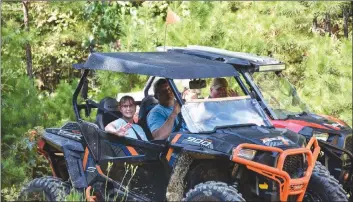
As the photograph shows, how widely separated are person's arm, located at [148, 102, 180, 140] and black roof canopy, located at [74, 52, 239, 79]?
37cm

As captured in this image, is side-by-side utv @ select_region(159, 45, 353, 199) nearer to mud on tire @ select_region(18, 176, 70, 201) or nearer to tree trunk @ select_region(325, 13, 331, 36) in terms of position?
mud on tire @ select_region(18, 176, 70, 201)

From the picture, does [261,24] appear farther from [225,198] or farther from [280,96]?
[225,198]

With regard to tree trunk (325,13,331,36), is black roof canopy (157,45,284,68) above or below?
below

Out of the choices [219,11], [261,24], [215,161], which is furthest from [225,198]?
[261,24]

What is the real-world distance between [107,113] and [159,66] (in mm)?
1111

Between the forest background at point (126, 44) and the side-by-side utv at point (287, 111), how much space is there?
1.94 metres

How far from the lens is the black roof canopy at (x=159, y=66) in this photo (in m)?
5.60

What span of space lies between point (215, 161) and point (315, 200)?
1.00m


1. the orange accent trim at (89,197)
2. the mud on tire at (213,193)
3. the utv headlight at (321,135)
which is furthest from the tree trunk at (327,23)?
the mud on tire at (213,193)

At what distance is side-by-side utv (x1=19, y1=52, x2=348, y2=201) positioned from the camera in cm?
522

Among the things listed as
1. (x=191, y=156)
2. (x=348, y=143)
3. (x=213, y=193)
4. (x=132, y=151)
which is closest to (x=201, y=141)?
(x=191, y=156)

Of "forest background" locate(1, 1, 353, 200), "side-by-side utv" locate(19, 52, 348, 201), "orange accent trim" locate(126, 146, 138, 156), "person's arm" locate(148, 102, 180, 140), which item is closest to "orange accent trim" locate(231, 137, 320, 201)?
"side-by-side utv" locate(19, 52, 348, 201)

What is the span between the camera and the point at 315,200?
5.83 metres

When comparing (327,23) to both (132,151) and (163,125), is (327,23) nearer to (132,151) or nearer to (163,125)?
(163,125)
